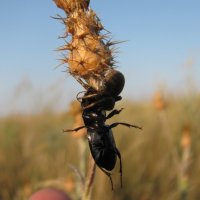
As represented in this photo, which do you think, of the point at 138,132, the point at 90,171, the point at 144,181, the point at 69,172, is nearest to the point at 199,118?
the point at 138,132

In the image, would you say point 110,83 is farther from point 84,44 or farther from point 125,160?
point 125,160

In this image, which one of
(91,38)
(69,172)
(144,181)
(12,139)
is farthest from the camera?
(12,139)

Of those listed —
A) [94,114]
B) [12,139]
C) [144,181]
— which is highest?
[94,114]

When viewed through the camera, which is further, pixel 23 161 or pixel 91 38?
pixel 23 161

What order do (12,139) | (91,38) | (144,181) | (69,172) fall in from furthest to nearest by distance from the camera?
(12,139), (144,181), (69,172), (91,38)

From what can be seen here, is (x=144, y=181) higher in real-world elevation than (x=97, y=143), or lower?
lower

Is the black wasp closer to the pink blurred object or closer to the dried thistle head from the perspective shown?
the dried thistle head

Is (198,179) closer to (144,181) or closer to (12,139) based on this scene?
(144,181)

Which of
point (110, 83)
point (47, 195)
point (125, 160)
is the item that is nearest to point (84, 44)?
point (110, 83)

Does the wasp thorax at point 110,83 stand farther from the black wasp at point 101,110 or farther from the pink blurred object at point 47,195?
the pink blurred object at point 47,195
